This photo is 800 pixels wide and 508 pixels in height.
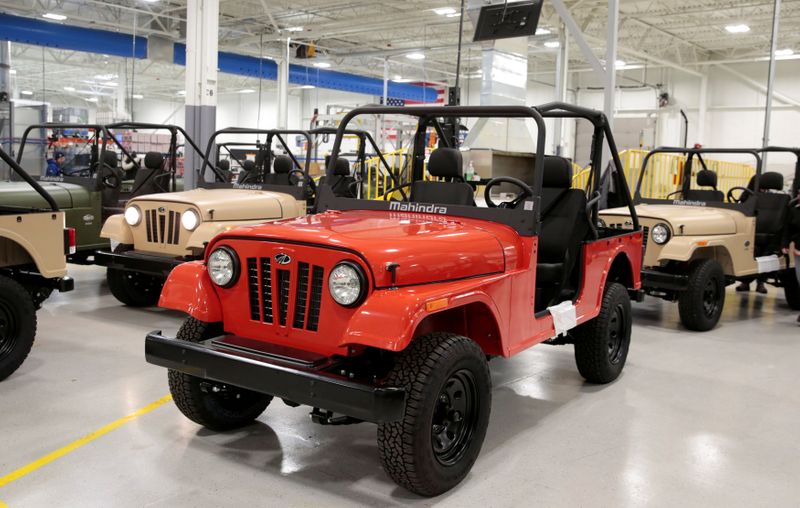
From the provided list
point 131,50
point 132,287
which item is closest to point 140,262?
point 132,287

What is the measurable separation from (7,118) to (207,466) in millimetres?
14244

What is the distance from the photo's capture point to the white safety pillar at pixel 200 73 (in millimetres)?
10188


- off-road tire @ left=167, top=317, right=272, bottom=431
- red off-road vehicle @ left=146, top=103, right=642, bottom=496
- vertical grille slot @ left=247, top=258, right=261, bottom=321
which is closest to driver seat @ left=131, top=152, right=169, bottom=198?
red off-road vehicle @ left=146, top=103, right=642, bottom=496

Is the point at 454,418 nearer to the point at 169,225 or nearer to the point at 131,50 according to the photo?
the point at 169,225

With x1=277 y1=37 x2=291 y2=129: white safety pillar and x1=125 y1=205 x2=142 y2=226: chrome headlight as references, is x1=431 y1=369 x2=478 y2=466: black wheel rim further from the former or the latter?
x1=277 y1=37 x2=291 y2=129: white safety pillar

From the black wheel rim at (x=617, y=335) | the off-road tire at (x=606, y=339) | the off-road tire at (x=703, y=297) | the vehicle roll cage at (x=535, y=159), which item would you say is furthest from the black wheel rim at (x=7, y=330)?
the off-road tire at (x=703, y=297)

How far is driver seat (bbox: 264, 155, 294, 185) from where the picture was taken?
826cm

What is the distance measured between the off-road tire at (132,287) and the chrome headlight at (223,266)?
393 cm

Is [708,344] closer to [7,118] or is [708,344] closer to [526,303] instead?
[526,303]

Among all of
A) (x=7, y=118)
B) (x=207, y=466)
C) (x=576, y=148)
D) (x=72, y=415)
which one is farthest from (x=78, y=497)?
(x=576, y=148)

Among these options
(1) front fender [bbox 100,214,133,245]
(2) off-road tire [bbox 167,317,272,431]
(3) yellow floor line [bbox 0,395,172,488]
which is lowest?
(3) yellow floor line [bbox 0,395,172,488]

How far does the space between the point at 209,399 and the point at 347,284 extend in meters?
1.20

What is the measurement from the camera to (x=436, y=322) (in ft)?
11.9

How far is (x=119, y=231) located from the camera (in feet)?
22.6
